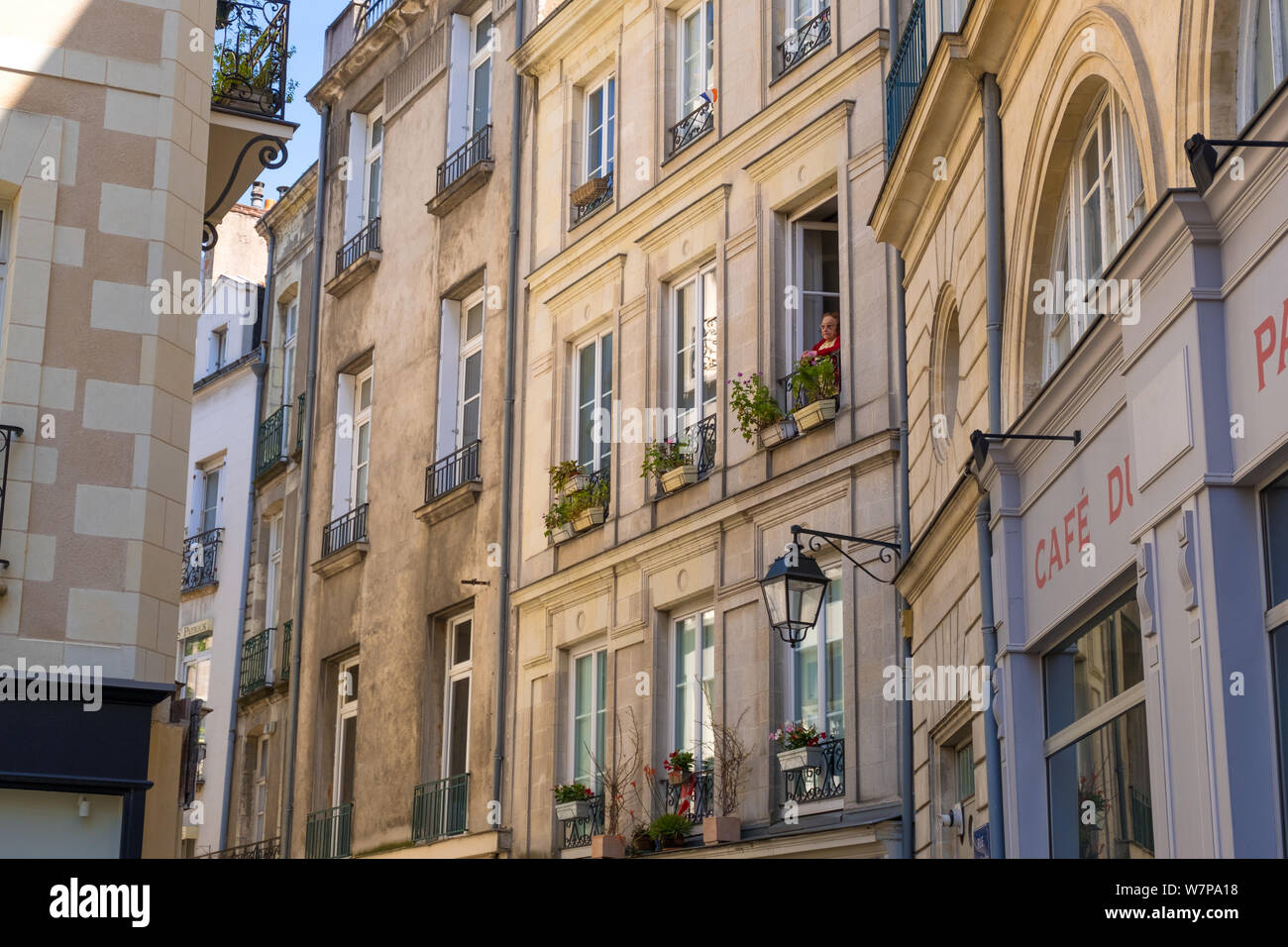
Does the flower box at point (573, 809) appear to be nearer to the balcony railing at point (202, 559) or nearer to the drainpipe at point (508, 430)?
the drainpipe at point (508, 430)

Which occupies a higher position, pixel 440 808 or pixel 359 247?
pixel 359 247

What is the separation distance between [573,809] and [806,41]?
Answer: 7.93 metres

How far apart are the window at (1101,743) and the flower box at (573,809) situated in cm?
916

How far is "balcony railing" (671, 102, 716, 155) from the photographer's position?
19.2m

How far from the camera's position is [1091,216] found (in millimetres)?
10078

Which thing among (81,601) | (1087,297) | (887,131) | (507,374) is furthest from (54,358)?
(507,374)

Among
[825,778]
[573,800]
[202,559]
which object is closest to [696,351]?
[573,800]

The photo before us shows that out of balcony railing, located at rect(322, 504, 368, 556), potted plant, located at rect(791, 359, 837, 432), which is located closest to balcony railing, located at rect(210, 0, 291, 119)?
potted plant, located at rect(791, 359, 837, 432)

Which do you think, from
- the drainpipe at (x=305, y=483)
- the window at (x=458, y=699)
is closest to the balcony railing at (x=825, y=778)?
the window at (x=458, y=699)

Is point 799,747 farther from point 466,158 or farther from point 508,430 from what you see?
point 466,158

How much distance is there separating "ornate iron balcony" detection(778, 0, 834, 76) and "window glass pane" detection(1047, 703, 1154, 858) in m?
9.20

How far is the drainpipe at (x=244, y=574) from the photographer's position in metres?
28.1
